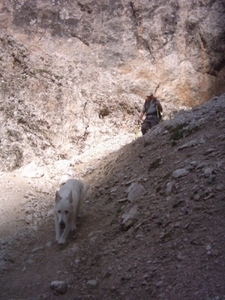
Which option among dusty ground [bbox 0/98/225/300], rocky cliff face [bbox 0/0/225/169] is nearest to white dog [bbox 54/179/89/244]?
dusty ground [bbox 0/98/225/300]

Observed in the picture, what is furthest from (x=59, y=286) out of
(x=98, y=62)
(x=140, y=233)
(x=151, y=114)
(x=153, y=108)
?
(x=98, y=62)

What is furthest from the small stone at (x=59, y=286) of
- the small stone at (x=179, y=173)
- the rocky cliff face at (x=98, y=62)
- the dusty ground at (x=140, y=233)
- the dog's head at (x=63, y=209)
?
the rocky cliff face at (x=98, y=62)

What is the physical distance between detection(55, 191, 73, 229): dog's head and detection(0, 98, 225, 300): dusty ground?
0.44 m

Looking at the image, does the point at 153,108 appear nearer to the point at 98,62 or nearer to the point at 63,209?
the point at 98,62

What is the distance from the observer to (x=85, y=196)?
30.6 ft

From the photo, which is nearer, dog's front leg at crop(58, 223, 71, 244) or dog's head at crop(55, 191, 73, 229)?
dog's front leg at crop(58, 223, 71, 244)

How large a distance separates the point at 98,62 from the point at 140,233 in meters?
11.3

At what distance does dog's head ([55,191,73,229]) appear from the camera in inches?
288

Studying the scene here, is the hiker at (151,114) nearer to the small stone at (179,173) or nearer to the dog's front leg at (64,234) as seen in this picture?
the small stone at (179,173)

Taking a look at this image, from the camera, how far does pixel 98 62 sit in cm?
1617

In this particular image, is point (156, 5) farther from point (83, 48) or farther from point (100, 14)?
point (83, 48)

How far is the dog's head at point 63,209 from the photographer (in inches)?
288

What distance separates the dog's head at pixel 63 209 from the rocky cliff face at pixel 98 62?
6032 millimetres

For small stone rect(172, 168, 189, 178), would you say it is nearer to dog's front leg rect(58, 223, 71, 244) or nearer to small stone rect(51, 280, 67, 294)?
dog's front leg rect(58, 223, 71, 244)
